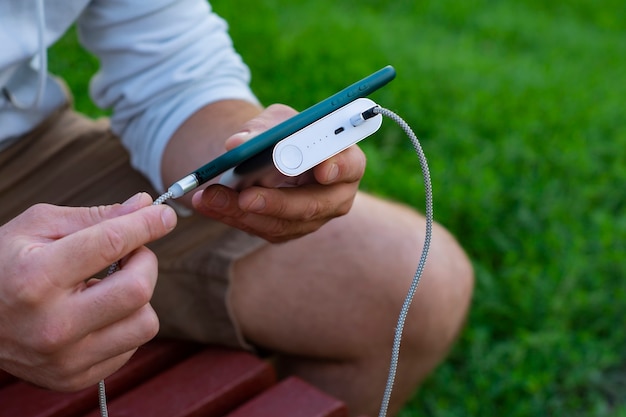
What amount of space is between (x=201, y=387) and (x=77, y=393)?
0.60 ft

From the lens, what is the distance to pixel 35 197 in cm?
137

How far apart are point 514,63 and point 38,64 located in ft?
8.33

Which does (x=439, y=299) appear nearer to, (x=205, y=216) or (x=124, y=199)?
(x=205, y=216)

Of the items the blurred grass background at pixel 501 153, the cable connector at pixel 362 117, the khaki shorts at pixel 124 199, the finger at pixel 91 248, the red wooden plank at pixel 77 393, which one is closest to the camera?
the finger at pixel 91 248

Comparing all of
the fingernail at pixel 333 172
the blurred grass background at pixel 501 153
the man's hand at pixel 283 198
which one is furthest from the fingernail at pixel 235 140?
the blurred grass background at pixel 501 153

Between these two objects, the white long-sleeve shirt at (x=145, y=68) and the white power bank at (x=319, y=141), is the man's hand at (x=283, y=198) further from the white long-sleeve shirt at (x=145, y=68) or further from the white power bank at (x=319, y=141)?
the white long-sleeve shirt at (x=145, y=68)

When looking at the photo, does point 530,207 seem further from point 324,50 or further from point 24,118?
point 24,118

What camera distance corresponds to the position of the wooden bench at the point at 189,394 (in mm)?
1135

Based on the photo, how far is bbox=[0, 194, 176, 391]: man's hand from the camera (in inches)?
31.3

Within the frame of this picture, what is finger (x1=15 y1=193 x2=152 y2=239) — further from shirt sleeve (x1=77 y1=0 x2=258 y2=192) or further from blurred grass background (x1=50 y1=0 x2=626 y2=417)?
blurred grass background (x1=50 y1=0 x2=626 y2=417)

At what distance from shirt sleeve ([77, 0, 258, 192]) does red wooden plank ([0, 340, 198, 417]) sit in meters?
0.29

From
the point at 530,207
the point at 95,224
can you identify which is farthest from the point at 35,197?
the point at 530,207

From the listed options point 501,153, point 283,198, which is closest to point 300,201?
point 283,198

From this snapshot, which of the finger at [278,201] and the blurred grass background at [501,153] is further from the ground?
the finger at [278,201]
